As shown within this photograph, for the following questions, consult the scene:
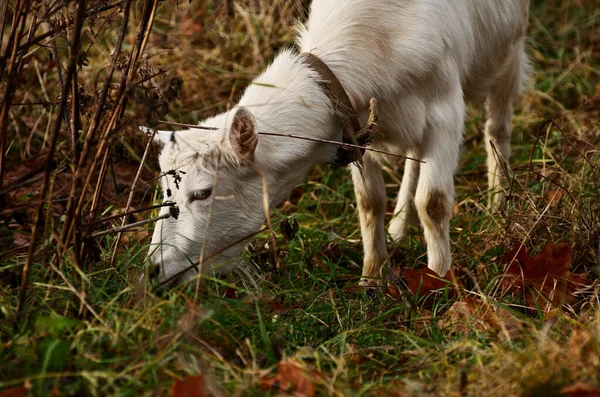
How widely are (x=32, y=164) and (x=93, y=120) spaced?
2380mm

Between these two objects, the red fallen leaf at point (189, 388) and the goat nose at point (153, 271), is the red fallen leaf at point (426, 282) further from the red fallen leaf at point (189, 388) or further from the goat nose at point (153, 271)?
the red fallen leaf at point (189, 388)

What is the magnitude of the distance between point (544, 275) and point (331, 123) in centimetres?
115

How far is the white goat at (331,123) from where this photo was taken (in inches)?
140

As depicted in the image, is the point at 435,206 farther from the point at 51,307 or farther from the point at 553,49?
the point at 553,49

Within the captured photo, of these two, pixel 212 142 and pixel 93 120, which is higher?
pixel 93 120

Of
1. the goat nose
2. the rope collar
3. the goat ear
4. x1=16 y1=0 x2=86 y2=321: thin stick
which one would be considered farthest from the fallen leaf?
x1=16 y1=0 x2=86 y2=321: thin stick

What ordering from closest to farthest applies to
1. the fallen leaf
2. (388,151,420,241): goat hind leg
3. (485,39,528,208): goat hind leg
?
the fallen leaf
(388,151,420,241): goat hind leg
(485,39,528,208): goat hind leg

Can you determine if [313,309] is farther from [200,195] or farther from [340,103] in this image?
[340,103]

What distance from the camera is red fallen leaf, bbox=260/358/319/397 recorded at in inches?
107

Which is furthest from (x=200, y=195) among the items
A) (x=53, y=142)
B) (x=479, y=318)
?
(x=479, y=318)

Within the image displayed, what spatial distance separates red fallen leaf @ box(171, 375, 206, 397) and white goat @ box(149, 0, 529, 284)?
2.30 ft

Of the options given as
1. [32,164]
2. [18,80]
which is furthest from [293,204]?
[18,80]

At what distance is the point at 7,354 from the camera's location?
2830 millimetres

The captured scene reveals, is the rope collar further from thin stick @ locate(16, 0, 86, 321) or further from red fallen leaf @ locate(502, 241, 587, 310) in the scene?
thin stick @ locate(16, 0, 86, 321)
